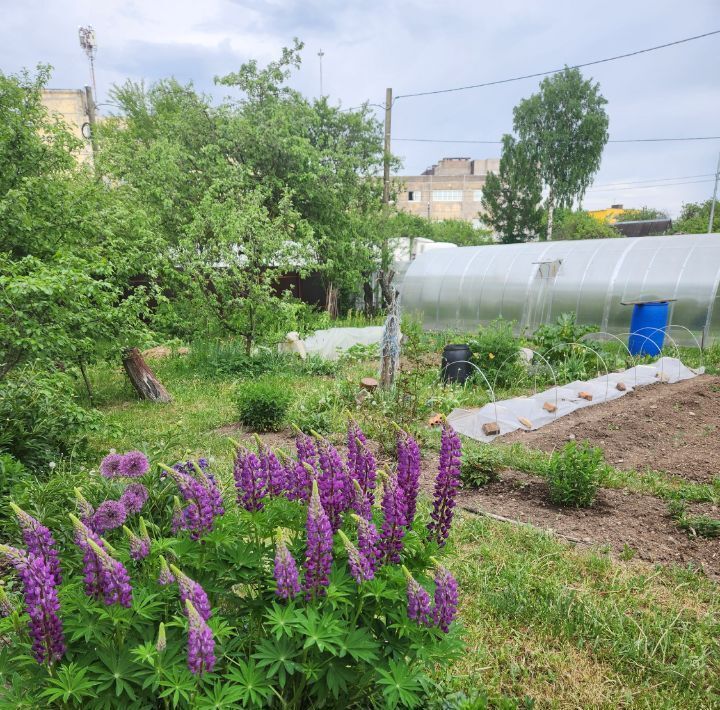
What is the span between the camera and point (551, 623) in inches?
108

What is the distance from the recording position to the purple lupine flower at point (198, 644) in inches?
50.0

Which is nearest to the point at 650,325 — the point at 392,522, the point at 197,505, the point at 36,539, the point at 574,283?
the point at 574,283

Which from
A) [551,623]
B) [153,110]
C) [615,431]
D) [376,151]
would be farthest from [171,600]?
[153,110]

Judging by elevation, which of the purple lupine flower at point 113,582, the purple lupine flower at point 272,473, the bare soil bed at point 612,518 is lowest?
the bare soil bed at point 612,518

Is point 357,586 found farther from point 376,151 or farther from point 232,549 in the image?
point 376,151

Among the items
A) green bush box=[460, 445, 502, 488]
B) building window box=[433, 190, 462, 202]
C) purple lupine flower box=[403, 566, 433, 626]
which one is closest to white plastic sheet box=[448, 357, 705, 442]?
green bush box=[460, 445, 502, 488]

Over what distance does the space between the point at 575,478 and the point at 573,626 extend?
5.23ft

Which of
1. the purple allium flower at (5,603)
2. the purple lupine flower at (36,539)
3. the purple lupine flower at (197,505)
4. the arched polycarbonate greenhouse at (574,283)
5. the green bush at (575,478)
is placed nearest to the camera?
the purple allium flower at (5,603)

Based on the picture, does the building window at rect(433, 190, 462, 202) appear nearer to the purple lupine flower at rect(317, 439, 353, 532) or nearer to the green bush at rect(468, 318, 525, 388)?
the green bush at rect(468, 318, 525, 388)

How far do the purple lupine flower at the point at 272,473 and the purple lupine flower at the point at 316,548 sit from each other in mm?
487

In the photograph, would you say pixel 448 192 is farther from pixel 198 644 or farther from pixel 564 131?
pixel 198 644

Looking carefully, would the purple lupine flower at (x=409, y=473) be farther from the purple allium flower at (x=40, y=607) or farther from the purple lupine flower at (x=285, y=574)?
the purple allium flower at (x=40, y=607)

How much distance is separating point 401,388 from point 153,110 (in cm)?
1978

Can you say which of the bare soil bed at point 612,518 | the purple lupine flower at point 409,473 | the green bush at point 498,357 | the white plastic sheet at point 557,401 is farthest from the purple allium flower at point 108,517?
the green bush at point 498,357
